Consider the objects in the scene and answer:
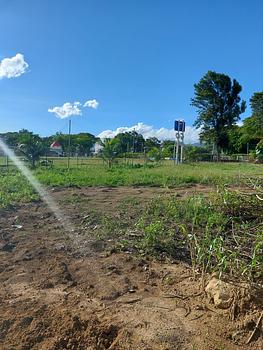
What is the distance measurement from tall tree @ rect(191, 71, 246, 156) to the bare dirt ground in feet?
148

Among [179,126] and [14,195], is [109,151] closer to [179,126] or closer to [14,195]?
[179,126]

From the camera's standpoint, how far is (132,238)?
439cm

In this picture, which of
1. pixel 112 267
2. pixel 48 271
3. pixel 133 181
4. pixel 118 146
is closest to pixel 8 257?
pixel 48 271

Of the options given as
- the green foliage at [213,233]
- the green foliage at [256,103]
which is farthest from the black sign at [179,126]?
the green foliage at [213,233]

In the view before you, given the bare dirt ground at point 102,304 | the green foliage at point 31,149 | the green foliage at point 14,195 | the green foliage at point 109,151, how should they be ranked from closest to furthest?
the bare dirt ground at point 102,304
the green foliage at point 14,195
the green foliage at point 31,149
the green foliage at point 109,151

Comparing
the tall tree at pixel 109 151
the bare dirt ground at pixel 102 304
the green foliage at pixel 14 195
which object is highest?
the tall tree at pixel 109 151

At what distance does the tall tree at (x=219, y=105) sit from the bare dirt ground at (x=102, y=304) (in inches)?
1772

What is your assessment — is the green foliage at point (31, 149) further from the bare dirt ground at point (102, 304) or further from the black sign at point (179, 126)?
the bare dirt ground at point (102, 304)

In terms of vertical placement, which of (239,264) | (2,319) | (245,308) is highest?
(239,264)

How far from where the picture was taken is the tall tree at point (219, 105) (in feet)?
157

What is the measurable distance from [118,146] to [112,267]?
21557mm

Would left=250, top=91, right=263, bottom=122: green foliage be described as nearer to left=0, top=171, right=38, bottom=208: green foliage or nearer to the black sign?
the black sign

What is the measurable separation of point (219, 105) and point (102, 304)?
47.3 meters

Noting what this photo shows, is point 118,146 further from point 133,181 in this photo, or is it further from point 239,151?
point 239,151
